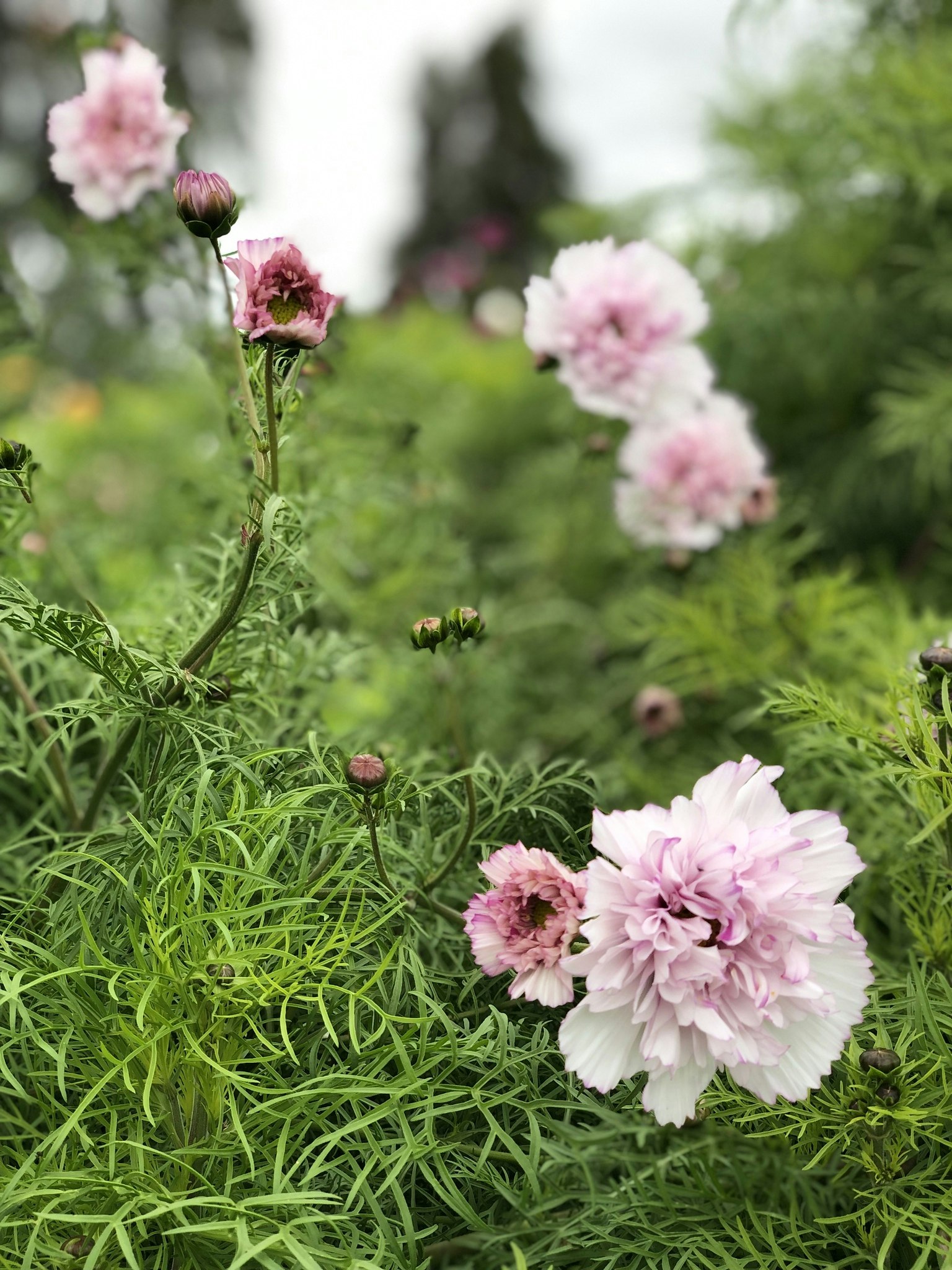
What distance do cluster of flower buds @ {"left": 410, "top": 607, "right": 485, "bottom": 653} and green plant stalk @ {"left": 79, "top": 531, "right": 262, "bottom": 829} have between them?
73 mm

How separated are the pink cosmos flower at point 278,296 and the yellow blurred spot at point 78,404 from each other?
127 centimetres

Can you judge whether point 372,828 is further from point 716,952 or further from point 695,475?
point 695,475

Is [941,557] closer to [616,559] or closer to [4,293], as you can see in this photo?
[616,559]

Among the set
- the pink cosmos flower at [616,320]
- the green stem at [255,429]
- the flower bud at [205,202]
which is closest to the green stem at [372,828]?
the green stem at [255,429]

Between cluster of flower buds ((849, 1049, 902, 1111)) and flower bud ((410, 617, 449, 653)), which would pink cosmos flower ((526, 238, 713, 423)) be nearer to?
flower bud ((410, 617, 449, 653))

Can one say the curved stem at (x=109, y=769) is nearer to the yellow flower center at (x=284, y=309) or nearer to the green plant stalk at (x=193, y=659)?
the green plant stalk at (x=193, y=659)

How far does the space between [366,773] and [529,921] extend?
9 cm

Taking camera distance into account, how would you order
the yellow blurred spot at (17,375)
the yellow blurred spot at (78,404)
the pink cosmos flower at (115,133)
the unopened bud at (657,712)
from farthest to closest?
the yellow blurred spot at (78,404) < the yellow blurred spot at (17,375) < the unopened bud at (657,712) < the pink cosmos flower at (115,133)

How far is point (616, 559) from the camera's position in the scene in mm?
1330

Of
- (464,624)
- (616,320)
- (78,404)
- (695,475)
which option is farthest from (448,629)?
(78,404)

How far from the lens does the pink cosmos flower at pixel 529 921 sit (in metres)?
0.40

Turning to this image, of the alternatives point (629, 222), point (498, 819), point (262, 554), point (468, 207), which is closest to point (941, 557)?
point (629, 222)

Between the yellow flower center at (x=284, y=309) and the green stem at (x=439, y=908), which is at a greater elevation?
the yellow flower center at (x=284, y=309)

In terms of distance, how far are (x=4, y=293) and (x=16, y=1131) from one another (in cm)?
57
